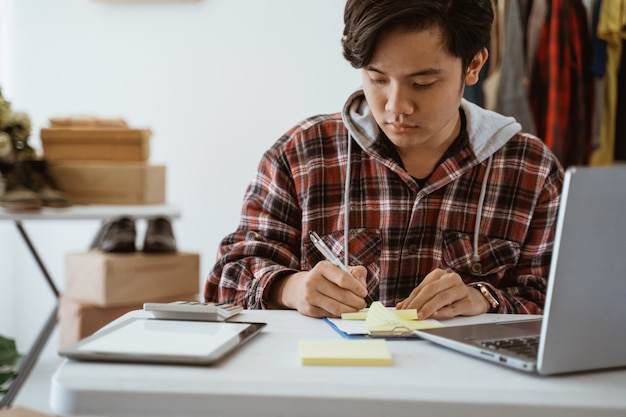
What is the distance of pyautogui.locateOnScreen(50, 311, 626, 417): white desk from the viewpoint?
0.73m

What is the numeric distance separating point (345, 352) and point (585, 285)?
261mm

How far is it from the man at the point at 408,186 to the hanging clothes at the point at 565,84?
1.42 metres

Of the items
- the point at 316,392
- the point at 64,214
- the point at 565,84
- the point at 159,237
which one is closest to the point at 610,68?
the point at 565,84

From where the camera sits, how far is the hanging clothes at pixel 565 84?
2.90 m

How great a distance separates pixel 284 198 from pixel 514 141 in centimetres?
47

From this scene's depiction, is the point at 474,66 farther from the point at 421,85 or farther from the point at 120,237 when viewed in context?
the point at 120,237

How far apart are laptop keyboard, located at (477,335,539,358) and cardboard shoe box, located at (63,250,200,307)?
5.72ft

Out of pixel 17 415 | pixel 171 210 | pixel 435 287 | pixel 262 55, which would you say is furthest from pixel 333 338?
pixel 262 55

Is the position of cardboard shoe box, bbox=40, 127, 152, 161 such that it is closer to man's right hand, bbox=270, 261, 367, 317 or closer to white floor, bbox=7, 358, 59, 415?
white floor, bbox=7, 358, 59, 415

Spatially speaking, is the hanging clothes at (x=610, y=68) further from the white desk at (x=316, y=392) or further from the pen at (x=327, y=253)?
the white desk at (x=316, y=392)

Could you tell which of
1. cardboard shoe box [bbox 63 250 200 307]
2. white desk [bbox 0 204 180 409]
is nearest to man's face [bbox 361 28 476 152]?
white desk [bbox 0 204 180 409]

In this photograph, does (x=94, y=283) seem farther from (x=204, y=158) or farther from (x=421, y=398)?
(x=421, y=398)

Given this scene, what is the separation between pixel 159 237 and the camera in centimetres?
257

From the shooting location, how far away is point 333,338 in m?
0.99
